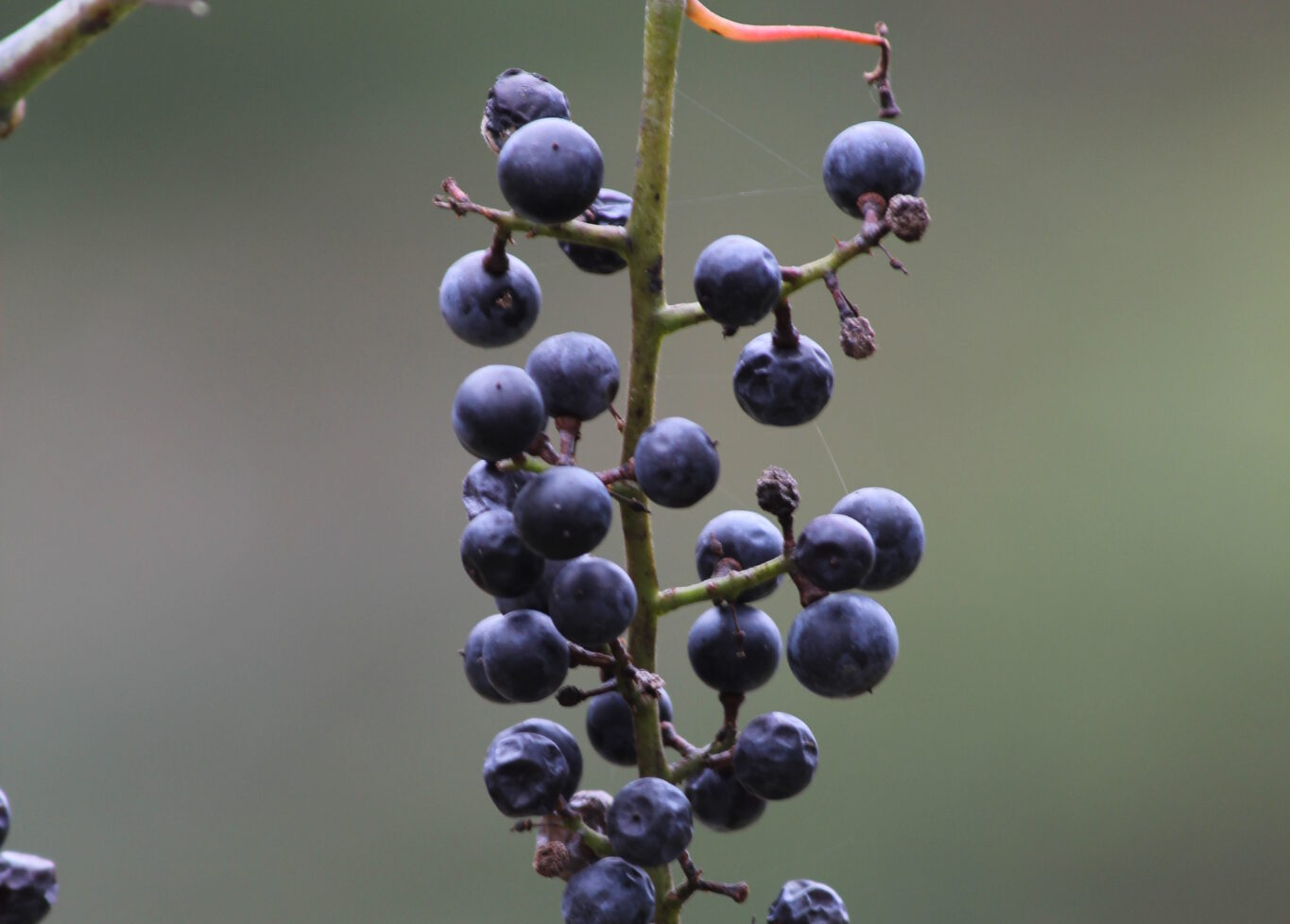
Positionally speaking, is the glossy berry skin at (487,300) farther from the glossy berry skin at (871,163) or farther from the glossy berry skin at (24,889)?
the glossy berry skin at (24,889)

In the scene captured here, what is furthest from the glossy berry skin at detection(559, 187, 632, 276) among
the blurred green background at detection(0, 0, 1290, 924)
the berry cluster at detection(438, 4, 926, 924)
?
the blurred green background at detection(0, 0, 1290, 924)

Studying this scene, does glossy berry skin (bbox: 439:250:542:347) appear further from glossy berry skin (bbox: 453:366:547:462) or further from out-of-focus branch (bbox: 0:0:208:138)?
out-of-focus branch (bbox: 0:0:208:138)

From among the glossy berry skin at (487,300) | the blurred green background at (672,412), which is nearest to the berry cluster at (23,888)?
the glossy berry skin at (487,300)

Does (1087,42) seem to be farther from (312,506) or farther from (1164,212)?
(312,506)

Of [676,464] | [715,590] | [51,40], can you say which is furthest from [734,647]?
[51,40]

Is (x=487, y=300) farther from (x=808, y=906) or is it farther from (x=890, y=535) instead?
(x=808, y=906)

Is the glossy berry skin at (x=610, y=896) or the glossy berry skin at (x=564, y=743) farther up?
the glossy berry skin at (x=564, y=743)
